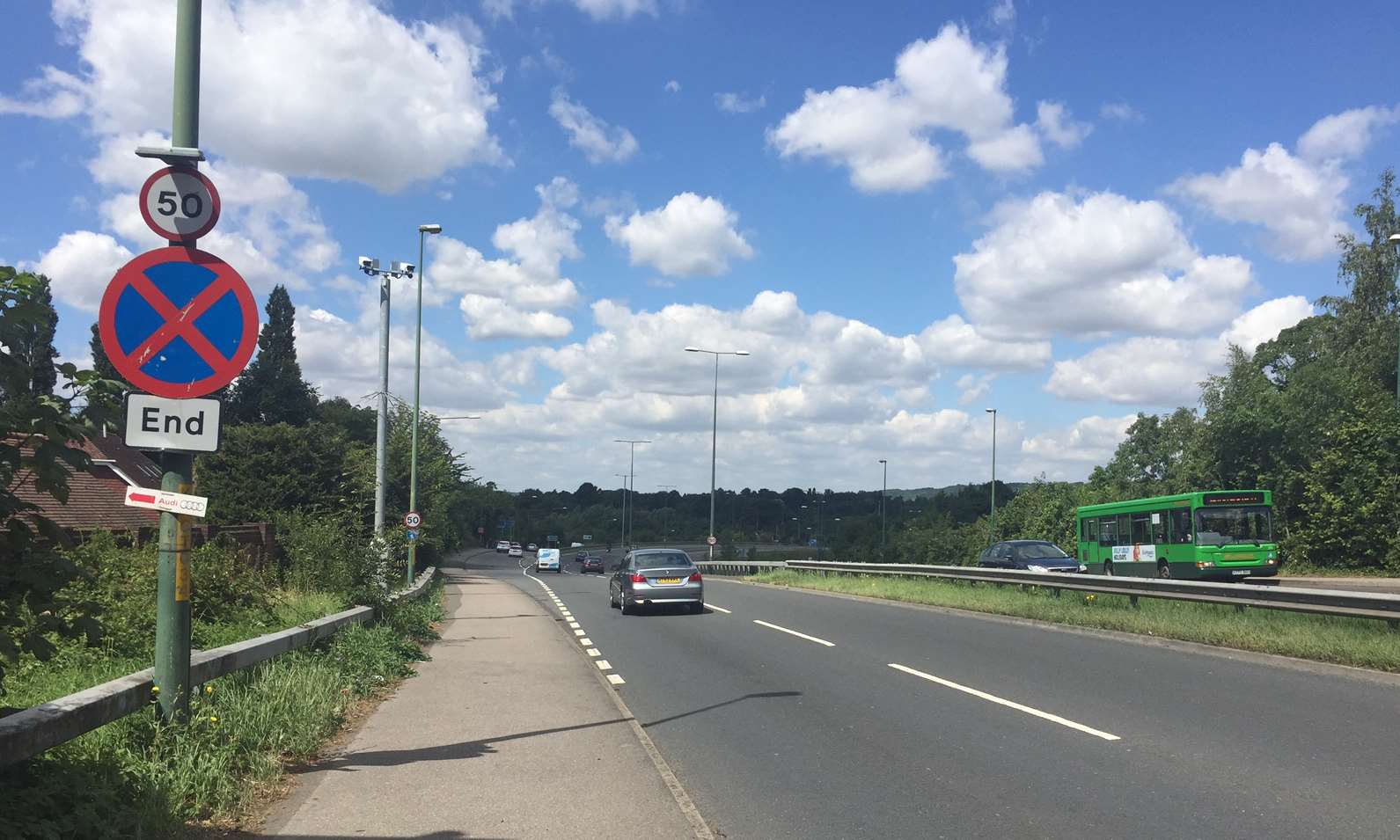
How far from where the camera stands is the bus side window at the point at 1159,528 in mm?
27672

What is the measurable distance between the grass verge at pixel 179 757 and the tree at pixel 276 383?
82851 mm

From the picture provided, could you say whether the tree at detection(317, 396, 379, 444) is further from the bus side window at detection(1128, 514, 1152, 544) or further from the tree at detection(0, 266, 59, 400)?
the tree at detection(0, 266, 59, 400)

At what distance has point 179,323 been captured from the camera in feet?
20.2

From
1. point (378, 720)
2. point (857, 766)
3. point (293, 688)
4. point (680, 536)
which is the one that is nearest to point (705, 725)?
point (857, 766)

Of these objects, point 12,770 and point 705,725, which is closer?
point 12,770

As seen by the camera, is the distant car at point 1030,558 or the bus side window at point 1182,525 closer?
the bus side window at point 1182,525

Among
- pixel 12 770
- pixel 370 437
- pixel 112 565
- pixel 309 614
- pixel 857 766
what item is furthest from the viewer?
pixel 370 437

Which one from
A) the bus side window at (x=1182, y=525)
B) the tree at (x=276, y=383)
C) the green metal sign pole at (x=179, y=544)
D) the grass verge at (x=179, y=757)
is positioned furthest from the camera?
the tree at (x=276, y=383)

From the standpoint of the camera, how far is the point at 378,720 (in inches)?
369

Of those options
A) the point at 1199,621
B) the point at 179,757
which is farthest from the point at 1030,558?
the point at 179,757

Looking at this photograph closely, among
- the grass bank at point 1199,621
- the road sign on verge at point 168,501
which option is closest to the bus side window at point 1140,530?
the grass bank at point 1199,621

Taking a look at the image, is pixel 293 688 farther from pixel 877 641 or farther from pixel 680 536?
pixel 680 536

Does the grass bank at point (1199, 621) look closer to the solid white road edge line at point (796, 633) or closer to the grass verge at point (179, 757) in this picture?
the solid white road edge line at point (796, 633)

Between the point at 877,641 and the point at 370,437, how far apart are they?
96195 mm
